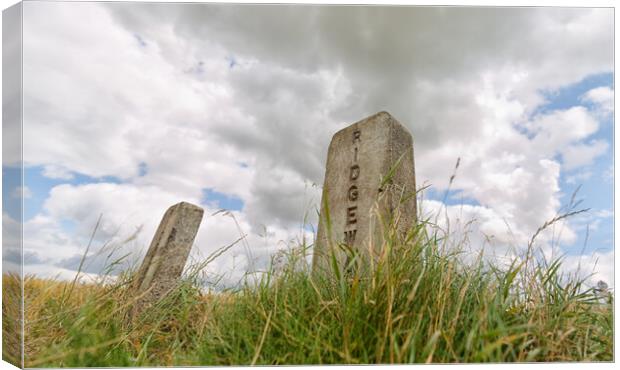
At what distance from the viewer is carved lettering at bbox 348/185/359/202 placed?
3.32m

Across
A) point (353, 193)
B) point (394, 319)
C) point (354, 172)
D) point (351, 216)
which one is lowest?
point (394, 319)

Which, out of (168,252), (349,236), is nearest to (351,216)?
(349,236)

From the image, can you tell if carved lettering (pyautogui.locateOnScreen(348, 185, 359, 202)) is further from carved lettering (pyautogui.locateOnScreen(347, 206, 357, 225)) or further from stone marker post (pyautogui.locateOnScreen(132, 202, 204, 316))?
stone marker post (pyautogui.locateOnScreen(132, 202, 204, 316))

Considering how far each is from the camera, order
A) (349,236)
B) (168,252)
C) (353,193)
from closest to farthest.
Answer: (349,236) → (353,193) → (168,252)

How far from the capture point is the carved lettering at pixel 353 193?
10.9 ft

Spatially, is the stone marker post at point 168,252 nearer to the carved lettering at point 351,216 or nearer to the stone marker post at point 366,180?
the stone marker post at point 366,180

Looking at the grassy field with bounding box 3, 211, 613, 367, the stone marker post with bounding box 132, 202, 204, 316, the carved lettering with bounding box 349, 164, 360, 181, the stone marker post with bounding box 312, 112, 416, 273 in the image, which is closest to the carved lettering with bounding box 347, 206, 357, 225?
the stone marker post with bounding box 312, 112, 416, 273

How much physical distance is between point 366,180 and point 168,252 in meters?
1.74

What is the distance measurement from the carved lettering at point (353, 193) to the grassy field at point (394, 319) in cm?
A: 100

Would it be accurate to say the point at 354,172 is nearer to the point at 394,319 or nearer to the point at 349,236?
the point at 349,236

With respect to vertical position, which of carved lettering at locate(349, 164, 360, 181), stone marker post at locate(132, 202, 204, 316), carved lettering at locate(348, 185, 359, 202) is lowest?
stone marker post at locate(132, 202, 204, 316)

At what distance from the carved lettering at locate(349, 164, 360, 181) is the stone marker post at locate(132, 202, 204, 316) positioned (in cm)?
150

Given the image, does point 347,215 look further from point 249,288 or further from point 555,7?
point 555,7

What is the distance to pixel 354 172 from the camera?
11.2 feet
